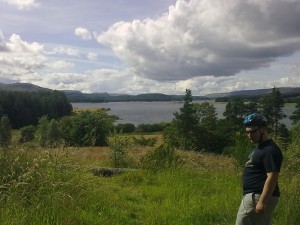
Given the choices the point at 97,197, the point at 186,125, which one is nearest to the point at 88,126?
the point at 186,125

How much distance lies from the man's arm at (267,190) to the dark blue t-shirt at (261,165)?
7 centimetres

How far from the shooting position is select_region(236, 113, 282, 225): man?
4.71 meters

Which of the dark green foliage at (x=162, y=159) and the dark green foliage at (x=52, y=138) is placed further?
the dark green foliage at (x=162, y=159)

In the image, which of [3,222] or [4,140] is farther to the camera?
[4,140]

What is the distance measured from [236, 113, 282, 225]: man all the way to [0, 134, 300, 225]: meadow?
196 cm

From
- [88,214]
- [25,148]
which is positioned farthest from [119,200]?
[25,148]

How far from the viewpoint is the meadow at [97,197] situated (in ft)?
19.9

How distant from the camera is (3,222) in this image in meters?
5.40

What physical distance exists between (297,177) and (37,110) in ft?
334

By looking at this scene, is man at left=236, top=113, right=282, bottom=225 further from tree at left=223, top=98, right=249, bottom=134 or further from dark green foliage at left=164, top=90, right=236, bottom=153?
tree at left=223, top=98, right=249, bottom=134

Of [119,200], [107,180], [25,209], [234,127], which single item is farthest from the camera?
[234,127]

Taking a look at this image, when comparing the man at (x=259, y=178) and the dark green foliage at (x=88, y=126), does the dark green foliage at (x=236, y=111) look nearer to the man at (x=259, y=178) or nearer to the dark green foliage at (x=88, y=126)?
the dark green foliage at (x=88, y=126)

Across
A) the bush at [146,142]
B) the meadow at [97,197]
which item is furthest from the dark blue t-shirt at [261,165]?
the bush at [146,142]

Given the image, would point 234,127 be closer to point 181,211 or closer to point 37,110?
point 181,211
